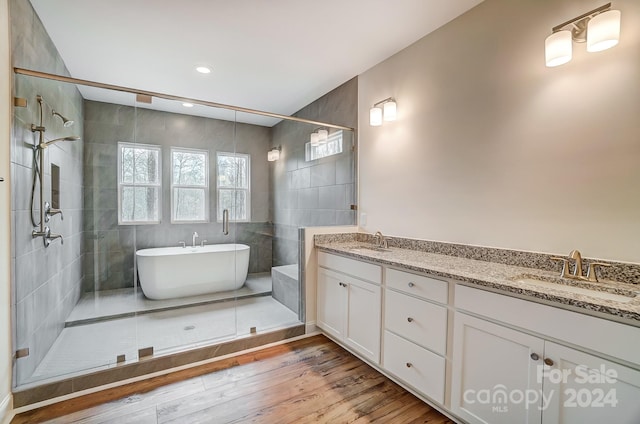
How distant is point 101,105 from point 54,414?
2.82 metres

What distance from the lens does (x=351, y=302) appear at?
2336mm

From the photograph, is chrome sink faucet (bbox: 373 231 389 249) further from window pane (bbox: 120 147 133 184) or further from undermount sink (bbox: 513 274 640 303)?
window pane (bbox: 120 147 133 184)

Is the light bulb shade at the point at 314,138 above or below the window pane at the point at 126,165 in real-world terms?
above

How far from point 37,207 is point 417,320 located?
9.21ft

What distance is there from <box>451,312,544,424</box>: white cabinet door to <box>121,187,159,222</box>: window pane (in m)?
3.27

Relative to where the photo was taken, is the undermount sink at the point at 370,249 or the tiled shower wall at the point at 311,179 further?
the tiled shower wall at the point at 311,179

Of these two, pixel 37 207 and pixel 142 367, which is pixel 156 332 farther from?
pixel 37 207

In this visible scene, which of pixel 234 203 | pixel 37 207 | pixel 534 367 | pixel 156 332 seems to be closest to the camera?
pixel 534 367

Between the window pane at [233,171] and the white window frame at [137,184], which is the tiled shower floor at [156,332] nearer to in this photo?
the white window frame at [137,184]

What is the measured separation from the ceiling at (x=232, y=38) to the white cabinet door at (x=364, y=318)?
79.8 inches

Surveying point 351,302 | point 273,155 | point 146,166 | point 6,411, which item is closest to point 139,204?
point 146,166

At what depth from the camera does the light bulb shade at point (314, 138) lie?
3400 millimetres

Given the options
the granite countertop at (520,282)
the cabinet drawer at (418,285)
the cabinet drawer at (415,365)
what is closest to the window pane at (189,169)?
the granite countertop at (520,282)

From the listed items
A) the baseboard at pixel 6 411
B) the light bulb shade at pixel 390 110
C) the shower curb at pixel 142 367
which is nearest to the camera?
the baseboard at pixel 6 411
